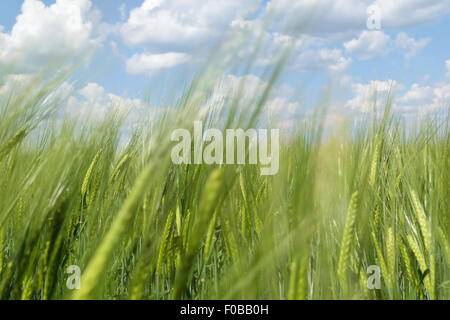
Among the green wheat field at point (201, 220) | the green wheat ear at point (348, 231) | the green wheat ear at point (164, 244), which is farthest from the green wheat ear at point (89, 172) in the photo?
the green wheat ear at point (348, 231)

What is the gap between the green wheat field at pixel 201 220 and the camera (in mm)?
451

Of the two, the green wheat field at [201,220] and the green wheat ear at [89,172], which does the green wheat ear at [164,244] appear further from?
the green wheat ear at [89,172]

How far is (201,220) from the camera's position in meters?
0.38

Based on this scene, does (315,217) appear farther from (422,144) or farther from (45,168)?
(422,144)

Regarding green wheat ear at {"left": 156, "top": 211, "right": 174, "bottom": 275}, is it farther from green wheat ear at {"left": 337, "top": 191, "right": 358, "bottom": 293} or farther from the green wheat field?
green wheat ear at {"left": 337, "top": 191, "right": 358, "bottom": 293}

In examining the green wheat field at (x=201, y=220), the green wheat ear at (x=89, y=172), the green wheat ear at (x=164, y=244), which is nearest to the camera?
the green wheat field at (x=201, y=220)

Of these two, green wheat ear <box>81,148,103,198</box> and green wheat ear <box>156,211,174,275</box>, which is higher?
green wheat ear <box>81,148,103,198</box>

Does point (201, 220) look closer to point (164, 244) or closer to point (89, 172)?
point (164, 244)

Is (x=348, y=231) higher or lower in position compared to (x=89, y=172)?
lower

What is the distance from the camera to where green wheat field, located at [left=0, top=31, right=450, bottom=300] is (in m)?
0.45

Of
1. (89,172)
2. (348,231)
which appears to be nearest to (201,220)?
(348,231)

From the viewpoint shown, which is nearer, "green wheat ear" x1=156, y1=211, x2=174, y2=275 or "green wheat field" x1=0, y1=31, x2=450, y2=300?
"green wheat field" x1=0, y1=31, x2=450, y2=300

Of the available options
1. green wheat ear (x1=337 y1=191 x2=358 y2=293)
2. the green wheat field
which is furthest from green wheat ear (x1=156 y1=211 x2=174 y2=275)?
green wheat ear (x1=337 y1=191 x2=358 y2=293)

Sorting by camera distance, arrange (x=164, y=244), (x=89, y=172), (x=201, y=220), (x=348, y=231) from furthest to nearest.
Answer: (x=89, y=172)
(x=164, y=244)
(x=348, y=231)
(x=201, y=220)
